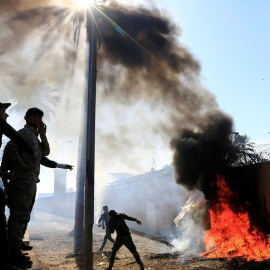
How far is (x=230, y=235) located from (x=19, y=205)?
33.7 feet

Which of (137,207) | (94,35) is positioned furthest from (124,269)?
(137,207)

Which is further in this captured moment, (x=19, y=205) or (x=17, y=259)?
(x=19, y=205)

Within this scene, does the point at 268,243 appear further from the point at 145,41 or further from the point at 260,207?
the point at 145,41

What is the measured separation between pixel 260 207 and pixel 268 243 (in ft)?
4.20

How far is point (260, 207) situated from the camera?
10.4 metres

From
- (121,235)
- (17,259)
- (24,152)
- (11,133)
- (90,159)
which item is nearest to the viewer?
(11,133)

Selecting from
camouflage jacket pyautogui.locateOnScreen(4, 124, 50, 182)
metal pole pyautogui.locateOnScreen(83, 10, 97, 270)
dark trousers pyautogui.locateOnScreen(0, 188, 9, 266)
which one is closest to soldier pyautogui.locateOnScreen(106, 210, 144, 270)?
metal pole pyautogui.locateOnScreen(83, 10, 97, 270)

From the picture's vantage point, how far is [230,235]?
1122 cm

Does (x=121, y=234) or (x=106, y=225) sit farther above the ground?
(x=121, y=234)

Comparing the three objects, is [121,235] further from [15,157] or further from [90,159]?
[15,157]

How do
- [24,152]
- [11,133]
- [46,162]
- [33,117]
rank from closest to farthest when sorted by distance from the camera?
1. [11,133]
2. [24,152]
3. [33,117]
4. [46,162]

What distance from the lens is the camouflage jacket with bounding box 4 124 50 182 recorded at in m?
2.99

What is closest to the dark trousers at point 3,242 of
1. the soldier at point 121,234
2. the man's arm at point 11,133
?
the man's arm at point 11,133

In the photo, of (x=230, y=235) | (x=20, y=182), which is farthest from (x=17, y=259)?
(x=230, y=235)
